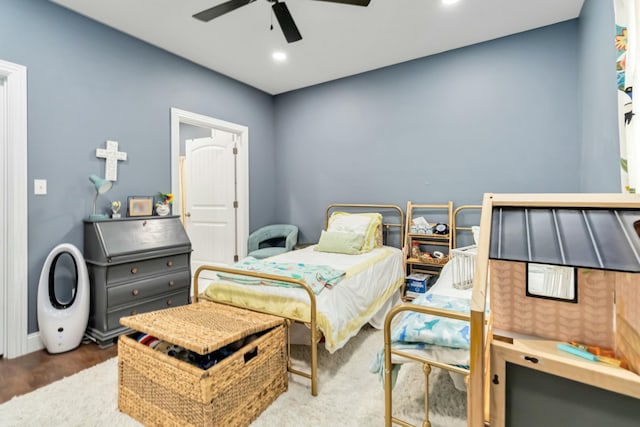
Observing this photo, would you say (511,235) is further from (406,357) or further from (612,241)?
(406,357)

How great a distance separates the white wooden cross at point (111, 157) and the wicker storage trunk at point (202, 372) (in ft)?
5.58

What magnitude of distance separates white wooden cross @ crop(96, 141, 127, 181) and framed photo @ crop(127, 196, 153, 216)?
248 millimetres

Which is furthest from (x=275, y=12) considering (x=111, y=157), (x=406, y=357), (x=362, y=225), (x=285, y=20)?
(x=406, y=357)

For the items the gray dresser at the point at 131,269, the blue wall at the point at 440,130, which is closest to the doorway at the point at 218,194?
the blue wall at the point at 440,130

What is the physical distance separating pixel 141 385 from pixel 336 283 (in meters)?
1.28

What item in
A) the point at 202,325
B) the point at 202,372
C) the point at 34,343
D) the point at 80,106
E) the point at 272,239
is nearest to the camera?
the point at 202,372

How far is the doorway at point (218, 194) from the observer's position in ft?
13.9

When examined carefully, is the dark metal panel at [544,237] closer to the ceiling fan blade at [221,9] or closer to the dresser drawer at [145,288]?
the ceiling fan blade at [221,9]

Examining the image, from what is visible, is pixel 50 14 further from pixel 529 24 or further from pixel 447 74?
pixel 529 24

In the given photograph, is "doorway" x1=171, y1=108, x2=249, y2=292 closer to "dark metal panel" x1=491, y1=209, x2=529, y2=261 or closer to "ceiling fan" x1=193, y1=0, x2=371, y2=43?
"ceiling fan" x1=193, y1=0, x2=371, y2=43

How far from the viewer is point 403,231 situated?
3.61 metres

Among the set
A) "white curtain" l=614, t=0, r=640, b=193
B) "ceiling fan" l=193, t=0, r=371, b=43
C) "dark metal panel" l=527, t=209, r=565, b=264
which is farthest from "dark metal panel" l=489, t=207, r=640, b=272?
"ceiling fan" l=193, t=0, r=371, b=43

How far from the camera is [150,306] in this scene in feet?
9.03

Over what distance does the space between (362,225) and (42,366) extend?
2978mm
